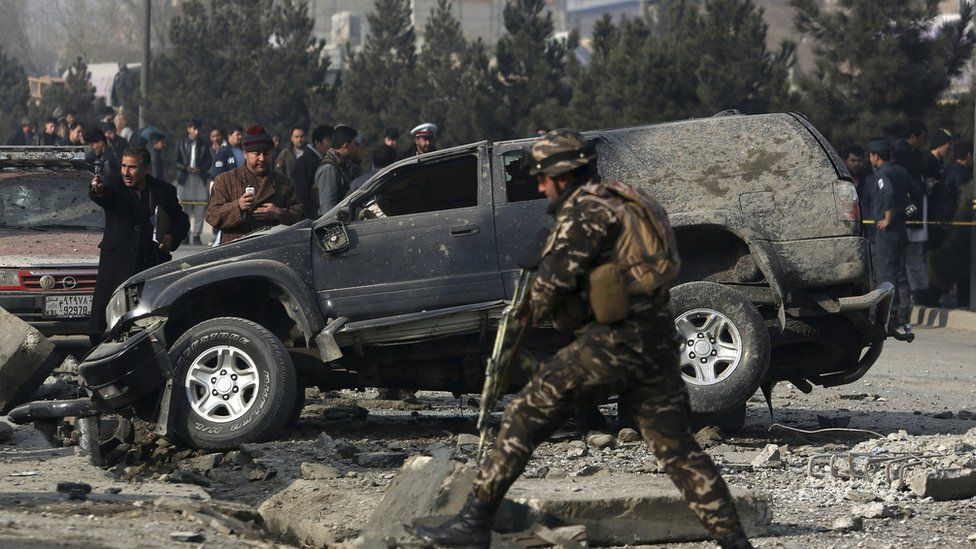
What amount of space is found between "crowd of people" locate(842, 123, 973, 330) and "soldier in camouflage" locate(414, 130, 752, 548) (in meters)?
10.4

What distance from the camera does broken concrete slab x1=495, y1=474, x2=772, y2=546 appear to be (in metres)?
6.44

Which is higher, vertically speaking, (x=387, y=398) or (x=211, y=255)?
(x=211, y=255)

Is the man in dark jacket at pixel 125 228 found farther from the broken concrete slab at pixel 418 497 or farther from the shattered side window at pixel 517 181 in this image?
the broken concrete slab at pixel 418 497

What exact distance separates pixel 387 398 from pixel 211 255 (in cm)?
247

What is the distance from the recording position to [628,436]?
30.7ft

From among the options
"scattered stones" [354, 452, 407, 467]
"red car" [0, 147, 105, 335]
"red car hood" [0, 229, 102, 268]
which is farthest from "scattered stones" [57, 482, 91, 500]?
"red car hood" [0, 229, 102, 268]

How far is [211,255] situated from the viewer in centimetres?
959

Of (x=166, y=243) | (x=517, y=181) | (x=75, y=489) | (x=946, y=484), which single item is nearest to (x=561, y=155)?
(x=946, y=484)

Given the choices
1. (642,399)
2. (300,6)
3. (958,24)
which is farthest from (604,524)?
(300,6)

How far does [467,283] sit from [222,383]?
5.29ft

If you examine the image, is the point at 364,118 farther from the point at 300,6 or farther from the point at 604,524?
the point at 604,524

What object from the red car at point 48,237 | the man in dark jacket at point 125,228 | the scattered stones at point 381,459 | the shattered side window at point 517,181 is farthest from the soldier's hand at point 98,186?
the scattered stones at point 381,459

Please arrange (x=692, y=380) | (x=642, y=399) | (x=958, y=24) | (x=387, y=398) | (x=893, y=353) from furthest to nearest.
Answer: (x=958, y=24), (x=893, y=353), (x=387, y=398), (x=692, y=380), (x=642, y=399)

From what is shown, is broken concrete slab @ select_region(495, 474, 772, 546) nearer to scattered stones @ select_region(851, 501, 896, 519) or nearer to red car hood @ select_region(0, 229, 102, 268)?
scattered stones @ select_region(851, 501, 896, 519)
